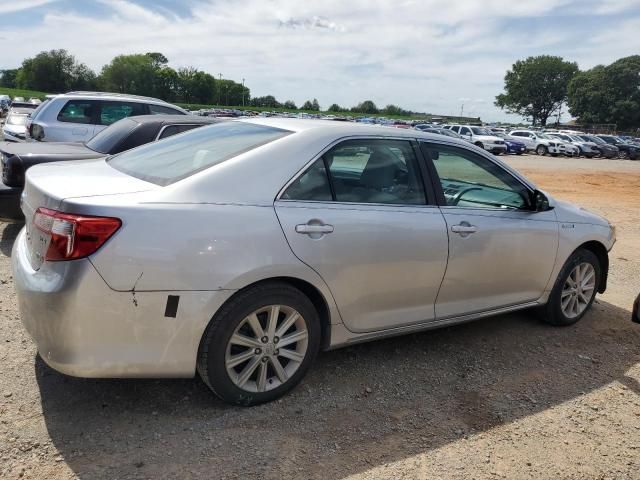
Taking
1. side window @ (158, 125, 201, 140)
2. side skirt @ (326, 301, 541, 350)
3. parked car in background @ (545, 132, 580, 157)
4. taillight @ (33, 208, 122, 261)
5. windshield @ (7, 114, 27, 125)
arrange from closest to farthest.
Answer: taillight @ (33, 208, 122, 261)
side skirt @ (326, 301, 541, 350)
side window @ (158, 125, 201, 140)
windshield @ (7, 114, 27, 125)
parked car in background @ (545, 132, 580, 157)

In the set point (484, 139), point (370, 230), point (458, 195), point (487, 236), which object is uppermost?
point (458, 195)

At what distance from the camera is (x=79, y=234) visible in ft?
8.29

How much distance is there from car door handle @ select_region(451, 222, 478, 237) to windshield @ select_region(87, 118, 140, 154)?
4.24m

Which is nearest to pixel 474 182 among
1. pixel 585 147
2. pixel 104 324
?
pixel 104 324

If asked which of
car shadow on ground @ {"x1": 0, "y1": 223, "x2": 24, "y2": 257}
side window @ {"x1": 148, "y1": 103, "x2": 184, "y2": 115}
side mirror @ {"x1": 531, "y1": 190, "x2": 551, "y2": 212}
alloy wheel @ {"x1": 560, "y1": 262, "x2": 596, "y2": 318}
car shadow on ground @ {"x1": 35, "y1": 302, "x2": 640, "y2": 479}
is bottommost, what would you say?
car shadow on ground @ {"x1": 0, "y1": 223, "x2": 24, "y2": 257}

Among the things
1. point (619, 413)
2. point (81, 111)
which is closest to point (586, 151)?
point (81, 111)

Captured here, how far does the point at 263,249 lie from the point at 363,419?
114cm

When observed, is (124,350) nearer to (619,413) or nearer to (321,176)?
(321,176)

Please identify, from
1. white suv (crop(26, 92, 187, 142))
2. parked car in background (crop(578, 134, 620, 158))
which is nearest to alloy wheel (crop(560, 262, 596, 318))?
white suv (crop(26, 92, 187, 142))

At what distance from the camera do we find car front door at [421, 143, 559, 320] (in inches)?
146

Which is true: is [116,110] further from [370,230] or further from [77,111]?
[370,230]

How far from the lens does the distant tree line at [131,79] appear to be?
370ft

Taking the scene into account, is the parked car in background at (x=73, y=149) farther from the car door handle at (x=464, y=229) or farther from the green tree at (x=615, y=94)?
the green tree at (x=615, y=94)

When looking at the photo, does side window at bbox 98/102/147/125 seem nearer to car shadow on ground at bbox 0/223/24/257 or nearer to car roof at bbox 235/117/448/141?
car shadow on ground at bbox 0/223/24/257
